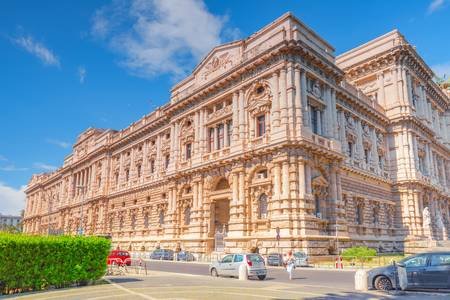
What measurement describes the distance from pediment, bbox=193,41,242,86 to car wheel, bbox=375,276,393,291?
26002mm

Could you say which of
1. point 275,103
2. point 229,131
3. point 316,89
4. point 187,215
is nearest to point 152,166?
point 187,215

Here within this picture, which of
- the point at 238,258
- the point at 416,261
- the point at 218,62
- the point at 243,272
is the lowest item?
the point at 243,272

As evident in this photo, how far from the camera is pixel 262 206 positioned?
32.6m

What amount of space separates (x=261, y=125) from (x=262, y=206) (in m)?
7.08

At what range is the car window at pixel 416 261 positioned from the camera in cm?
1454

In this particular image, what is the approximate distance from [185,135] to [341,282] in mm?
28255

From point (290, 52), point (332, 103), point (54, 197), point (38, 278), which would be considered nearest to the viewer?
point (38, 278)

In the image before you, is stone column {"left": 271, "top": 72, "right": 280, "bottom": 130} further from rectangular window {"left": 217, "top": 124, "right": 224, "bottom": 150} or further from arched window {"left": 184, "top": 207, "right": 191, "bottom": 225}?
arched window {"left": 184, "top": 207, "right": 191, "bottom": 225}

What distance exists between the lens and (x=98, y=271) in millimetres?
17859

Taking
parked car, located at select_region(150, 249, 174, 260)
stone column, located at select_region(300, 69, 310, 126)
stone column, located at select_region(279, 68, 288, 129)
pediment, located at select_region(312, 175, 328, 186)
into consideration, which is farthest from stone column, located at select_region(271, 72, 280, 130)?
parked car, located at select_region(150, 249, 174, 260)

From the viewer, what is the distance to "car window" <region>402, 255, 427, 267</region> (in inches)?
572

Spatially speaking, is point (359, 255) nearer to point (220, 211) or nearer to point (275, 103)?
point (275, 103)

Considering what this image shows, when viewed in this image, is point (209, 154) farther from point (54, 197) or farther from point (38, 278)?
point (54, 197)

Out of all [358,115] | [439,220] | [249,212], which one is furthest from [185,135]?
[439,220]
